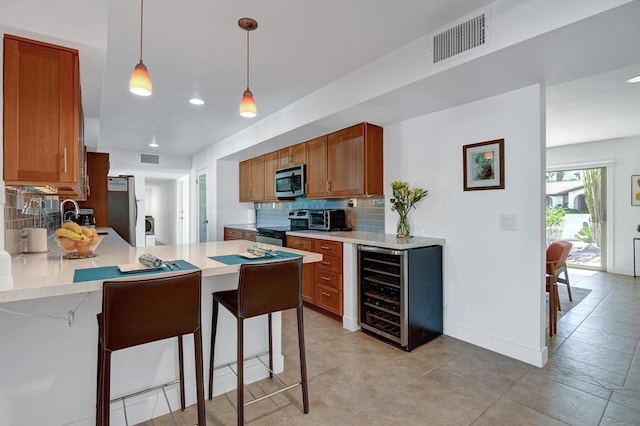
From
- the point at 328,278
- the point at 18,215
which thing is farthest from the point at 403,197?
the point at 18,215

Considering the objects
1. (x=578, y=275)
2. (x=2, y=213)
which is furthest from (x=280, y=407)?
(x=578, y=275)

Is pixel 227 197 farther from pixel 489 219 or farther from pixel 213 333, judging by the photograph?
pixel 489 219

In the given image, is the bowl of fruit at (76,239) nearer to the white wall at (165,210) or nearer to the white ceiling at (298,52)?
the white ceiling at (298,52)

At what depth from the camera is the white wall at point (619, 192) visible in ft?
17.8

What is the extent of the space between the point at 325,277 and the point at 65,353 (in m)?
2.36

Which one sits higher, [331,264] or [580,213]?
[580,213]

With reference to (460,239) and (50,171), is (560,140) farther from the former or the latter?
(50,171)

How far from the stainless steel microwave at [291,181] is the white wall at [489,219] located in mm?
1550

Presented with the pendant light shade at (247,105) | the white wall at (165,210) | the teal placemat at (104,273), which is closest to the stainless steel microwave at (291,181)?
the pendant light shade at (247,105)

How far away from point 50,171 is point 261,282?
4.42 feet

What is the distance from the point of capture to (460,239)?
9.82 feet

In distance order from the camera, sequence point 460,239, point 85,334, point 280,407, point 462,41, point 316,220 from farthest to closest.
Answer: point 316,220 < point 460,239 < point 462,41 < point 280,407 < point 85,334

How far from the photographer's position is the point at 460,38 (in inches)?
86.2

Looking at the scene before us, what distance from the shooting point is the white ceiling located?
1.78 meters
